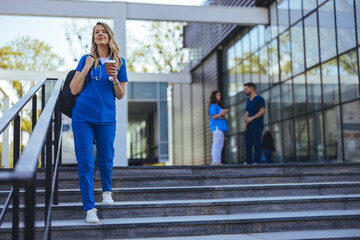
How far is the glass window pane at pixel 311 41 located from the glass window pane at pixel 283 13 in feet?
3.38

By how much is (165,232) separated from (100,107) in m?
1.18

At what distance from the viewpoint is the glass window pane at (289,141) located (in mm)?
13039

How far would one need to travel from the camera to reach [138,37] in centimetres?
2536

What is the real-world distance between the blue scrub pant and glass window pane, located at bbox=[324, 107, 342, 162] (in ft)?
26.2

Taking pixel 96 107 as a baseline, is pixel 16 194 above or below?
below

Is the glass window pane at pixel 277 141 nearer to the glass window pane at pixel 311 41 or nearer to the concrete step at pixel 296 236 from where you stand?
the glass window pane at pixel 311 41

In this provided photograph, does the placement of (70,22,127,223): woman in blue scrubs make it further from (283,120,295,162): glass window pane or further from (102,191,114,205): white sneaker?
(283,120,295,162): glass window pane

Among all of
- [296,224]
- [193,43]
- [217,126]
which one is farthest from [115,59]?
[193,43]

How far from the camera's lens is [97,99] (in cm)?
388

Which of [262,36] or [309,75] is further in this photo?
[262,36]

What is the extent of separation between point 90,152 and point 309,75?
944cm

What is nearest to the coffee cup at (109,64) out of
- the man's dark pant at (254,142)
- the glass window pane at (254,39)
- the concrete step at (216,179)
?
the concrete step at (216,179)

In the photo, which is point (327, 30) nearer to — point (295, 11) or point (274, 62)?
point (295, 11)

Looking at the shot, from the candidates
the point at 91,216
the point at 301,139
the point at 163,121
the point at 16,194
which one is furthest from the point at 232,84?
the point at 16,194
